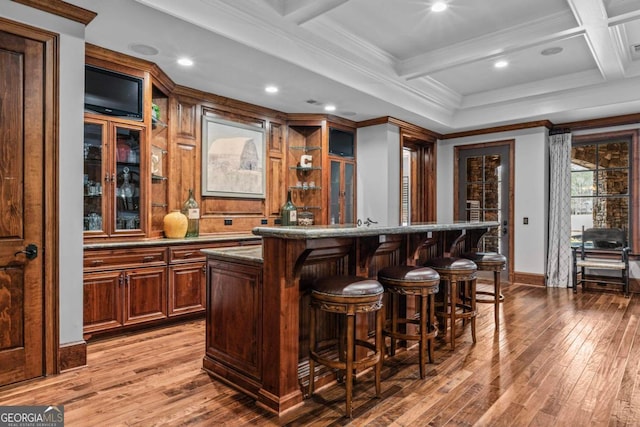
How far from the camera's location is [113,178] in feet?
11.4

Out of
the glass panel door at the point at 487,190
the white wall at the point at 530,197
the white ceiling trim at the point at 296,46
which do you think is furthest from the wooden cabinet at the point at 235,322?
the white wall at the point at 530,197

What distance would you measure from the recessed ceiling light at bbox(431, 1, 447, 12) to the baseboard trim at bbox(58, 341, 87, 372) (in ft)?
12.9

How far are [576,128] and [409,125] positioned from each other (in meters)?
2.55

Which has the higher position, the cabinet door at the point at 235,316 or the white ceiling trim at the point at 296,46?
the white ceiling trim at the point at 296,46

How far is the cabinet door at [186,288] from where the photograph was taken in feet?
12.4

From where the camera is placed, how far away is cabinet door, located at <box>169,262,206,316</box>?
12.4 feet

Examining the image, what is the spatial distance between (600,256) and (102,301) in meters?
6.52

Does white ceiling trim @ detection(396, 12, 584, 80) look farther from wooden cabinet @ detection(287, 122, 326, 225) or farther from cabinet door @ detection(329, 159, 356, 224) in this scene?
cabinet door @ detection(329, 159, 356, 224)

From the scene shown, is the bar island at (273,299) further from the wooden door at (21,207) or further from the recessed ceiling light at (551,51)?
the recessed ceiling light at (551,51)

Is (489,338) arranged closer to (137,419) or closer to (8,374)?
(137,419)

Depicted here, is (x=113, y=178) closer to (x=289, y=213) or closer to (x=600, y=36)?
(x=289, y=213)

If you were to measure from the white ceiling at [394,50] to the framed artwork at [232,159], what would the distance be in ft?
1.38

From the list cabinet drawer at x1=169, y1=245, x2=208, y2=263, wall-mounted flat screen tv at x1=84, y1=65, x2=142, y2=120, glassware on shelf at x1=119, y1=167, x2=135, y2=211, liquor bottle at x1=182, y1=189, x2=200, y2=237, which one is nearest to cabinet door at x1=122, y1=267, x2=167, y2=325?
cabinet drawer at x1=169, y1=245, x2=208, y2=263

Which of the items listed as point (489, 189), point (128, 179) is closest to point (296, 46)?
point (128, 179)
